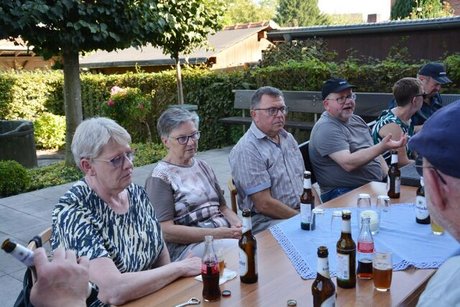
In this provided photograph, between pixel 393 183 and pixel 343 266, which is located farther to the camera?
pixel 393 183

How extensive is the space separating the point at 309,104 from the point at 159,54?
11.8m

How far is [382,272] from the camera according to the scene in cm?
191

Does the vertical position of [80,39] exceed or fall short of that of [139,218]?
it exceeds it

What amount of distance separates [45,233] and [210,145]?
8.57 m

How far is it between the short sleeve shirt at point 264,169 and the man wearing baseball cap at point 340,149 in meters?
0.38

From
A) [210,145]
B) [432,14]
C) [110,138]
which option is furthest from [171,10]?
[432,14]

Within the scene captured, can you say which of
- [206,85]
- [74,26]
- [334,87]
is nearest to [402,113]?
[334,87]

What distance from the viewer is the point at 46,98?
48.0 feet

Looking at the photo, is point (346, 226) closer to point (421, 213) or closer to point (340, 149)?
point (421, 213)

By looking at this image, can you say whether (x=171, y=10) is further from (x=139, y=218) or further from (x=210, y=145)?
(x=139, y=218)

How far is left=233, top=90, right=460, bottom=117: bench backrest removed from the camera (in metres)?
7.79

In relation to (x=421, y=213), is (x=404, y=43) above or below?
above

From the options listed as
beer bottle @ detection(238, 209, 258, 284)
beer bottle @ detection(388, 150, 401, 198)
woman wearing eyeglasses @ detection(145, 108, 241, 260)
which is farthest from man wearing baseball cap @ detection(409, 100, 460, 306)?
beer bottle @ detection(388, 150, 401, 198)

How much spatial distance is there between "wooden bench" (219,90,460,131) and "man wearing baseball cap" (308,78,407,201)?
332cm
